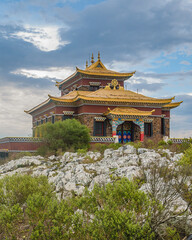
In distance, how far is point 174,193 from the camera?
6.27m

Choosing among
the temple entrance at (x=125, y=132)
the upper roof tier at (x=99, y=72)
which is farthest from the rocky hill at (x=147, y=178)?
the upper roof tier at (x=99, y=72)

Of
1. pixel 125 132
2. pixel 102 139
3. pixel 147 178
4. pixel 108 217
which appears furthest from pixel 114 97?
pixel 108 217

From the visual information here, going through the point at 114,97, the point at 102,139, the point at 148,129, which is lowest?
the point at 102,139

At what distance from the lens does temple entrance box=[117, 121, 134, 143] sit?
2483 cm

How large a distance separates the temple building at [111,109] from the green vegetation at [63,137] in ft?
5.44

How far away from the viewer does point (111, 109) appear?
24750 millimetres

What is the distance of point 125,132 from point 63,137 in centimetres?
709

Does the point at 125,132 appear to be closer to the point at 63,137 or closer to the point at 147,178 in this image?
the point at 63,137

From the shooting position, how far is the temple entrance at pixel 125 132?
24.8 meters

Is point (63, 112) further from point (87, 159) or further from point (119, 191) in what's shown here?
point (119, 191)

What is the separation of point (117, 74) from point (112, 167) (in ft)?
63.6

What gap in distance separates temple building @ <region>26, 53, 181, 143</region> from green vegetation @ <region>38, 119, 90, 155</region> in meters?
1.66

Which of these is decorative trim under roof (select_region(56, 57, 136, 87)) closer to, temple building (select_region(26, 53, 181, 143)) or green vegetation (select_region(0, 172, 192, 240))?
temple building (select_region(26, 53, 181, 143))

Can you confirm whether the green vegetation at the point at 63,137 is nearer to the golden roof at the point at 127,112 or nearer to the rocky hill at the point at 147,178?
the golden roof at the point at 127,112
